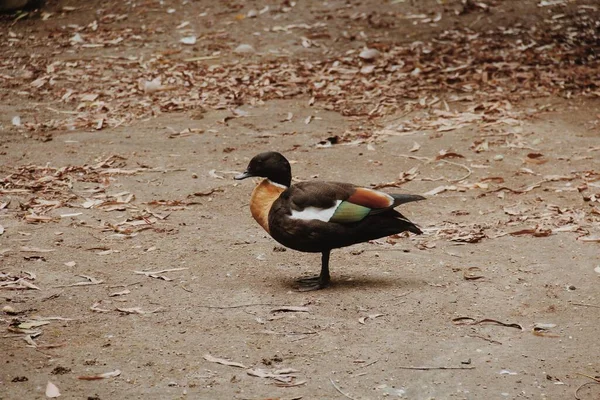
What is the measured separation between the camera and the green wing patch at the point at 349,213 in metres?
5.54

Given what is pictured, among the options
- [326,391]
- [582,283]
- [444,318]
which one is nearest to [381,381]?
[326,391]

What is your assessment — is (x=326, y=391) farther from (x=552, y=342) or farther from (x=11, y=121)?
(x=11, y=121)

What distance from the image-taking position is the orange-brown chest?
581 cm

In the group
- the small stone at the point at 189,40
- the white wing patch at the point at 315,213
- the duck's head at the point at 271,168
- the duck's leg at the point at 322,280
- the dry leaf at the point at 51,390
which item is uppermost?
the duck's head at the point at 271,168

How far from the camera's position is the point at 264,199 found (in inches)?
231

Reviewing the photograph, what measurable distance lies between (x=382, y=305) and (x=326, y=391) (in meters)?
1.17

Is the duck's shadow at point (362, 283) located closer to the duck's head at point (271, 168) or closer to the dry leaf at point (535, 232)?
the duck's head at point (271, 168)

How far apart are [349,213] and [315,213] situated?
0.21 metres

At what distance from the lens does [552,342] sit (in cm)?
479

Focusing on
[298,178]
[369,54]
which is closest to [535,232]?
[298,178]

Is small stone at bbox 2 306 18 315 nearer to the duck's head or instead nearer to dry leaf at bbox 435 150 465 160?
the duck's head

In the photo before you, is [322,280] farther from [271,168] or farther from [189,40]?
[189,40]

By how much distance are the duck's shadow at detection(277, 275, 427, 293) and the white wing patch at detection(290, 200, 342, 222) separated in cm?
46

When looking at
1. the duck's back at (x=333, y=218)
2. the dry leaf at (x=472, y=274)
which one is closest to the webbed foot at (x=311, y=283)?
the duck's back at (x=333, y=218)
